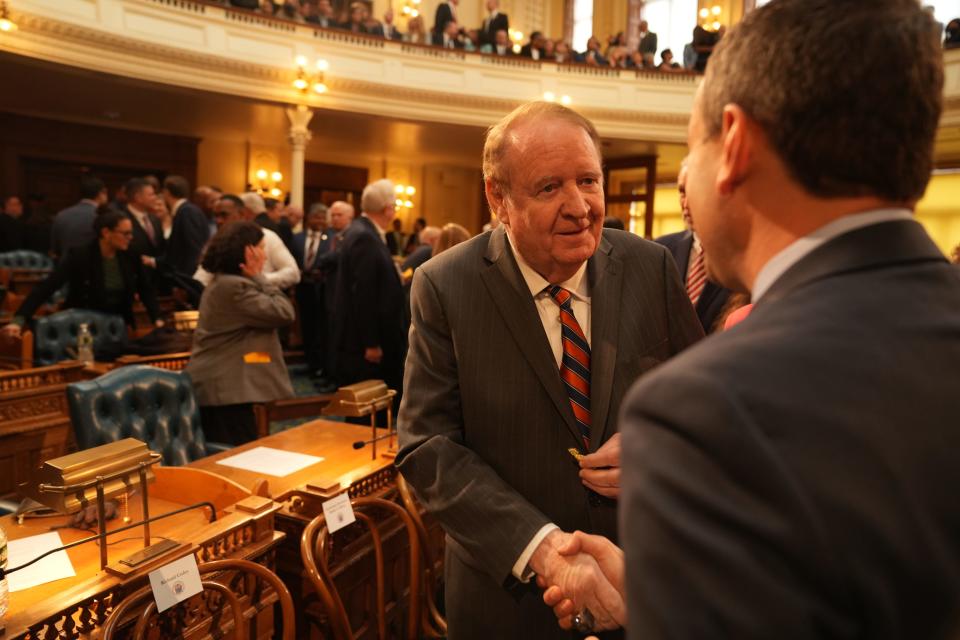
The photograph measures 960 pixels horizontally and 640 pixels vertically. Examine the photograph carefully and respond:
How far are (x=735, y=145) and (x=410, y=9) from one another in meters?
13.9

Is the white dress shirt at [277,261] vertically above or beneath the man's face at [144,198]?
beneath

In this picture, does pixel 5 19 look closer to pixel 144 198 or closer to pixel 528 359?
pixel 144 198

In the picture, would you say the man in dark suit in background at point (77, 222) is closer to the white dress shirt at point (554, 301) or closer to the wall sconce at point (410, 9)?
the white dress shirt at point (554, 301)

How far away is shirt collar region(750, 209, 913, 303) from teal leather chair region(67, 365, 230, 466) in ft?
8.36

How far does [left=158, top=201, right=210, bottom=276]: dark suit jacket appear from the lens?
570cm

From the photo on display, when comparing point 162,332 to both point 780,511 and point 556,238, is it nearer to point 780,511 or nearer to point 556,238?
point 556,238

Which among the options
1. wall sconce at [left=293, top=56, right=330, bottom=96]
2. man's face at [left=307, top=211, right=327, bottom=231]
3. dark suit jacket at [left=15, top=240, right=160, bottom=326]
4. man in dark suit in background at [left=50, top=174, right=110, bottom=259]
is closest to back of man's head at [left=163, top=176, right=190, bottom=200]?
man in dark suit in background at [left=50, top=174, right=110, bottom=259]

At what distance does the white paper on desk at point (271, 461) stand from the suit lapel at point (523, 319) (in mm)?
1430

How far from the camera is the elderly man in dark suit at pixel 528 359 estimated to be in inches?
52.2

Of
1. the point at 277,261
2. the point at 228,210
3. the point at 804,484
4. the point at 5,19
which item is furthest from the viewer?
the point at 5,19

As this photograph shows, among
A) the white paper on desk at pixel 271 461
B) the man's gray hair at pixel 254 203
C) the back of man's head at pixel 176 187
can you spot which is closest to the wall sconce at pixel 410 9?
the man's gray hair at pixel 254 203

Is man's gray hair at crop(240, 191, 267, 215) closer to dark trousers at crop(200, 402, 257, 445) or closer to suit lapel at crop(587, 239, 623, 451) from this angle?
dark trousers at crop(200, 402, 257, 445)

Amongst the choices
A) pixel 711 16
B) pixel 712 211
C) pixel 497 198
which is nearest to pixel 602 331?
pixel 497 198

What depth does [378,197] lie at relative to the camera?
3986 mm
